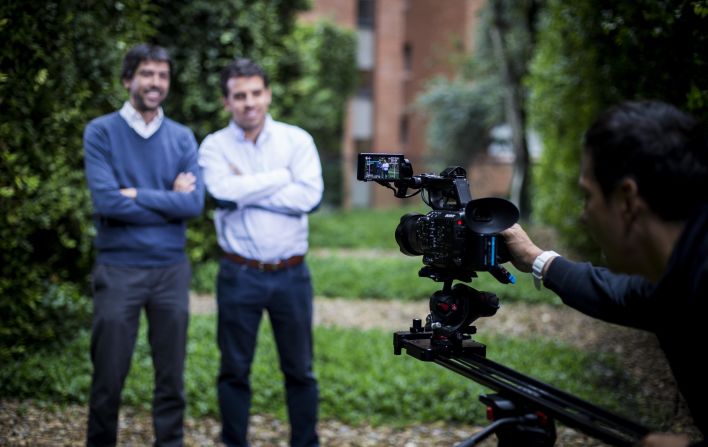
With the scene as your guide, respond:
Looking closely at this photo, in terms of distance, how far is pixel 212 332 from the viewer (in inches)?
300

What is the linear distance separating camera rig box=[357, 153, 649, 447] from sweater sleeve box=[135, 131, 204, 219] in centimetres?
186

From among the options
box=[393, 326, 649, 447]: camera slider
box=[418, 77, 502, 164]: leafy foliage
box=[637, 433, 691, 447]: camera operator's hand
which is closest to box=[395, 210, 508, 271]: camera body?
box=[393, 326, 649, 447]: camera slider

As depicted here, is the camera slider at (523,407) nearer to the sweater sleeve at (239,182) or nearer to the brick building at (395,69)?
the sweater sleeve at (239,182)

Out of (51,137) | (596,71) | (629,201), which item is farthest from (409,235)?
(596,71)

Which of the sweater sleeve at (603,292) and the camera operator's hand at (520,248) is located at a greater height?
the camera operator's hand at (520,248)

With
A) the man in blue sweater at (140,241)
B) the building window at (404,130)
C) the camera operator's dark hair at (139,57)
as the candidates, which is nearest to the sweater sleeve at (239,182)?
the man in blue sweater at (140,241)

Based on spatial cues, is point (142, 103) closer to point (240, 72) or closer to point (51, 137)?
point (240, 72)

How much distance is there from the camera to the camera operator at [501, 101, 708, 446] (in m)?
1.99

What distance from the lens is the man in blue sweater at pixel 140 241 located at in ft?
14.2

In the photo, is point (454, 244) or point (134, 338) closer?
point (454, 244)

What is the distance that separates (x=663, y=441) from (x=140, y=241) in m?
3.21

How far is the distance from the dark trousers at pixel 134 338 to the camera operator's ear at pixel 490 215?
8.02ft

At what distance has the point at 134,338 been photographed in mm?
4441

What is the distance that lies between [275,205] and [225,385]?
1081 millimetres
